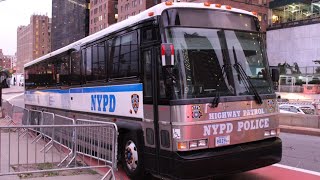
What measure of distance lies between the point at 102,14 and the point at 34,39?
48742 mm

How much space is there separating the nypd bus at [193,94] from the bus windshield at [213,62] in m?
0.02

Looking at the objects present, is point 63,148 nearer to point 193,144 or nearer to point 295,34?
point 193,144

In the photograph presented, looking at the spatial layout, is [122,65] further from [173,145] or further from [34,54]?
[34,54]

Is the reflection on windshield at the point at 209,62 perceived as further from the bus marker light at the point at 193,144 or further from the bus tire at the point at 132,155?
the bus tire at the point at 132,155

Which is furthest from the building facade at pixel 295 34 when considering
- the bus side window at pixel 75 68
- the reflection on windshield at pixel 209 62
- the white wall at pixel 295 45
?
the reflection on windshield at pixel 209 62

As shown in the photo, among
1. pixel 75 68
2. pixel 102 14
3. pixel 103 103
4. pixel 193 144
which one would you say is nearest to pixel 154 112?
pixel 193 144

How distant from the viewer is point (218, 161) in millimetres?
6699

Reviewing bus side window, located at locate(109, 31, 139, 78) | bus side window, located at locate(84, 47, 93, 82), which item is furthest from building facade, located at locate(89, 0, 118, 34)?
bus side window, located at locate(109, 31, 139, 78)

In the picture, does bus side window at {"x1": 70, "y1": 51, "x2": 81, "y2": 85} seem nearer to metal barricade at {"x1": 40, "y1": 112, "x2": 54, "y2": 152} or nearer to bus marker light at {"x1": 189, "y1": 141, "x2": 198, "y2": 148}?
metal barricade at {"x1": 40, "y1": 112, "x2": 54, "y2": 152}

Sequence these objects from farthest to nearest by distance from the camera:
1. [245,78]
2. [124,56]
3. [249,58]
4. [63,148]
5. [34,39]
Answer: [34,39]
[63,148]
[124,56]
[249,58]
[245,78]

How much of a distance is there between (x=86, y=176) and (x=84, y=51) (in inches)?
170

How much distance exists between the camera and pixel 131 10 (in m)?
107

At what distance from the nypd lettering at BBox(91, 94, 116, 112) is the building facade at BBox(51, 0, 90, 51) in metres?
132

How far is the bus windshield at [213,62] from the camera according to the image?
672 cm
